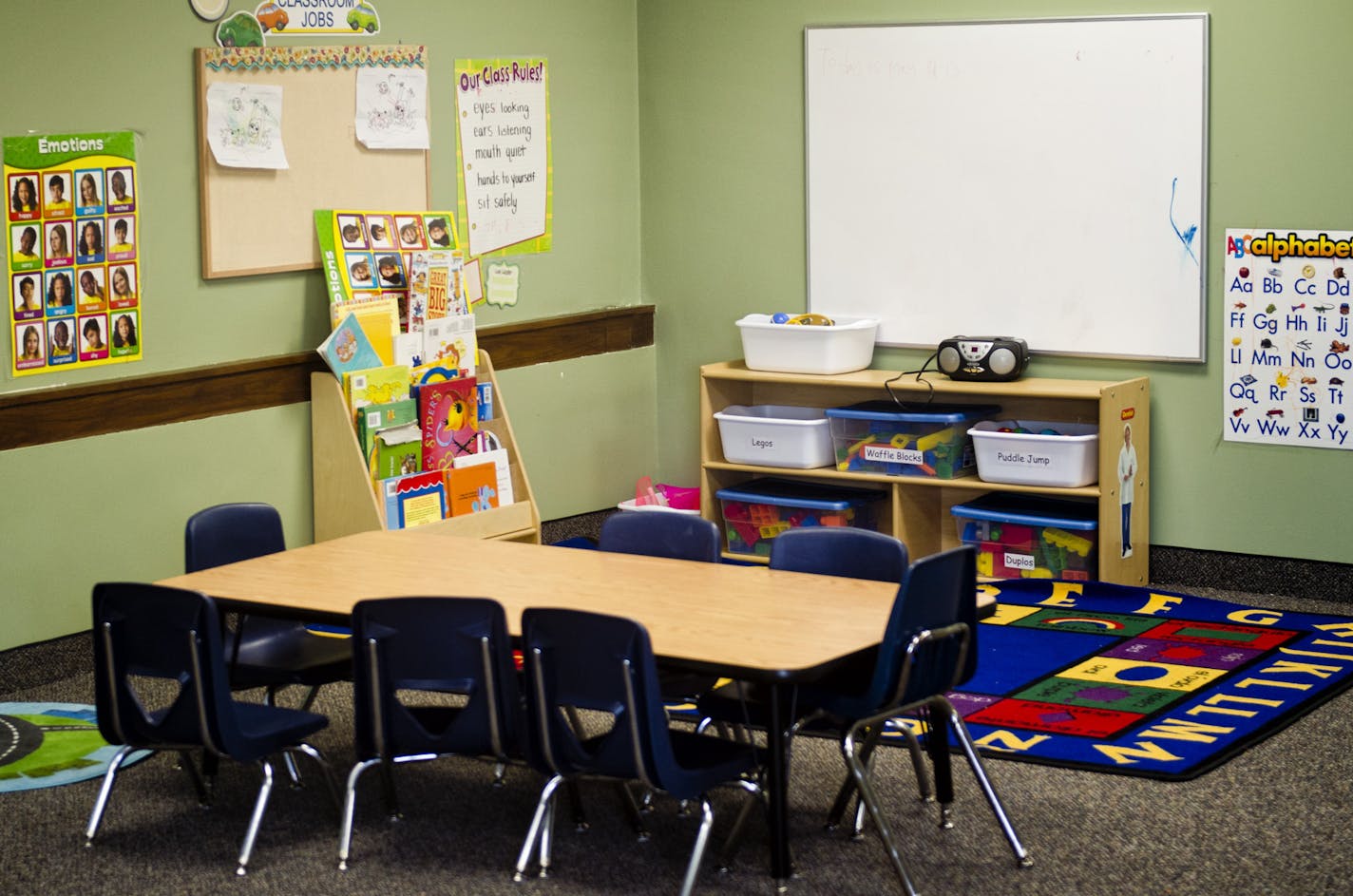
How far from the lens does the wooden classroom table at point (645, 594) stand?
3629 millimetres

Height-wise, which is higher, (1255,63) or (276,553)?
(1255,63)

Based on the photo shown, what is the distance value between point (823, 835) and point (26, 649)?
2673 millimetres

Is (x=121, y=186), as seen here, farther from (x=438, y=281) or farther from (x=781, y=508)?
(x=781, y=508)

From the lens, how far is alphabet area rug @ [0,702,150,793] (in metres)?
4.66

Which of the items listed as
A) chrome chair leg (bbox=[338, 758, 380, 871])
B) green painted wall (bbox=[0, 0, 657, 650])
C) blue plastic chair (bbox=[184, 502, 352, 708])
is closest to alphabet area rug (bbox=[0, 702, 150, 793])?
green painted wall (bbox=[0, 0, 657, 650])

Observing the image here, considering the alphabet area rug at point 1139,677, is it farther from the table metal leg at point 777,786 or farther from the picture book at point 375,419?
the picture book at point 375,419

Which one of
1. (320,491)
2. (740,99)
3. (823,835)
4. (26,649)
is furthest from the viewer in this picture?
(740,99)

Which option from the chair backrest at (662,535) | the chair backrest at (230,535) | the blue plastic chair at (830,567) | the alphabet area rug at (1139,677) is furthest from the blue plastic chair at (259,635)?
the alphabet area rug at (1139,677)

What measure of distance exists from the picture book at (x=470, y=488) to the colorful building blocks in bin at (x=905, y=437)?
136 cm

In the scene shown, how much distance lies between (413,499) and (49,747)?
1.55 meters

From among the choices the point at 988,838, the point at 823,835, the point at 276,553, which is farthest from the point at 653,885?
the point at 276,553

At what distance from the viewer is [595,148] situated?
23.9 feet

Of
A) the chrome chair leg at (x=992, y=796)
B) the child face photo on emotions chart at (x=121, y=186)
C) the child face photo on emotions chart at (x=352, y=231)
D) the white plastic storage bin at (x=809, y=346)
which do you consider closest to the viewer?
the chrome chair leg at (x=992, y=796)

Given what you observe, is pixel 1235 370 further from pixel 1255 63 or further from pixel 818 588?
pixel 818 588
